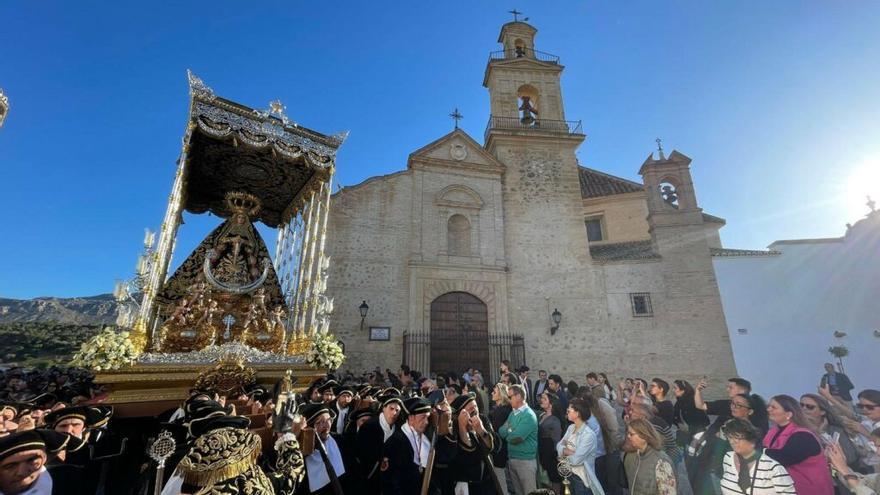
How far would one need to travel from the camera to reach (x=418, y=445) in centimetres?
378

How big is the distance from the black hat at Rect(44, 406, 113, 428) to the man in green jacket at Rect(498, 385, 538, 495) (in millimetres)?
4467

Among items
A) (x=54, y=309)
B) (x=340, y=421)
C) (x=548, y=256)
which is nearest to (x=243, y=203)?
(x=340, y=421)

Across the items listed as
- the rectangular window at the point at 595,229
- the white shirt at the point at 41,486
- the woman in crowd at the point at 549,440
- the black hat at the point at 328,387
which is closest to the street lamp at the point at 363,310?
the black hat at the point at 328,387

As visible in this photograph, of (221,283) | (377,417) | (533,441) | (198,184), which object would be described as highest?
(198,184)

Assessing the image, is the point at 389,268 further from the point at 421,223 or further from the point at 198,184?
the point at 198,184

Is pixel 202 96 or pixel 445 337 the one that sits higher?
pixel 202 96

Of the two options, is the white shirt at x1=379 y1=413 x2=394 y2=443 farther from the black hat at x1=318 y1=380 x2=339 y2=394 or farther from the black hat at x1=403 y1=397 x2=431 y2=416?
the black hat at x1=318 y1=380 x2=339 y2=394

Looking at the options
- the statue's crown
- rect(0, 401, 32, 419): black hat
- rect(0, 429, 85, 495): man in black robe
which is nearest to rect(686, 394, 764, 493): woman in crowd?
rect(0, 429, 85, 495): man in black robe

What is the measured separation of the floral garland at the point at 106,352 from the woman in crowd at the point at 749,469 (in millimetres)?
8365

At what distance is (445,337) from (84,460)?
10.8 m

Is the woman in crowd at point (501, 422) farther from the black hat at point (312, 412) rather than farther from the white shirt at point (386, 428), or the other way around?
the black hat at point (312, 412)

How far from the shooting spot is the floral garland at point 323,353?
8016 millimetres

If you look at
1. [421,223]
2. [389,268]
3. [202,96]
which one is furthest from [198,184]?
[421,223]

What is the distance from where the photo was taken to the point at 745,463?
10.9 feet
